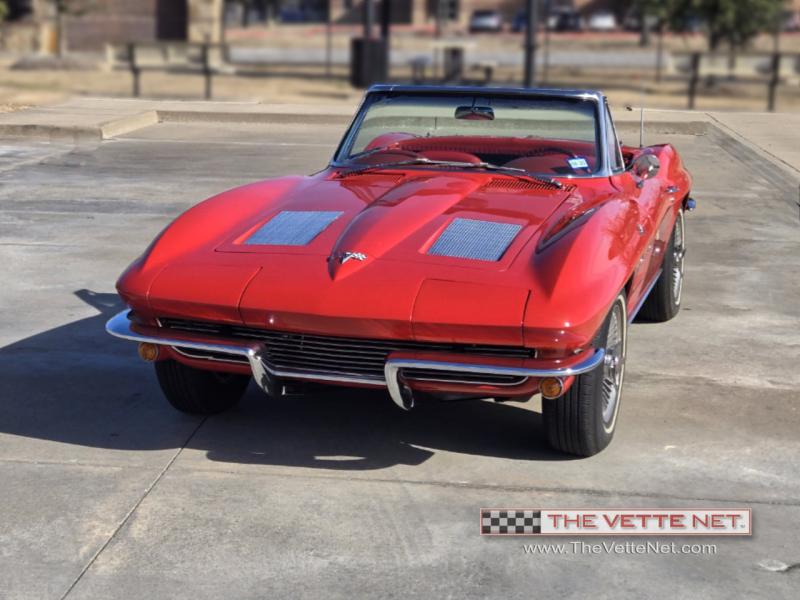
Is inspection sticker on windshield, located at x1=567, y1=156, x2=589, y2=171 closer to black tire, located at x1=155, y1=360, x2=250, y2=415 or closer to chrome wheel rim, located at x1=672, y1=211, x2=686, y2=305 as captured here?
chrome wheel rim, located at x1=672, y1=211, x2=686, y2=305

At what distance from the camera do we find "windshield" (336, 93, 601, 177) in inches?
260

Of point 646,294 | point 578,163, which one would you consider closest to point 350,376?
point 578,163

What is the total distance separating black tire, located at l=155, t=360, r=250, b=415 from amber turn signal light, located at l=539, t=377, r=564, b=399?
5.10ft

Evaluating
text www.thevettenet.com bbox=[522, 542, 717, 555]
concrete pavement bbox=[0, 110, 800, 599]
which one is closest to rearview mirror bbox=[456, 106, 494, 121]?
concrete pavement bbox=[0, 110, 800, 599]

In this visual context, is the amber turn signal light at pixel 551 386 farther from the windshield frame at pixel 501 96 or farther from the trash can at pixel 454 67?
the trash can at pixel 454 67

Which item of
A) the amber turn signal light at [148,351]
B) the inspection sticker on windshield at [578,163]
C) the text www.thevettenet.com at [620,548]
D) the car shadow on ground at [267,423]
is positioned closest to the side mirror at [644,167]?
the inspection sticker on windshield at [578,163]

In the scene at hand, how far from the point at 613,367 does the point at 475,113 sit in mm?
1885

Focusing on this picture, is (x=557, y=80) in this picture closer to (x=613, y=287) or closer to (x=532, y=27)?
(x=532, y=27)

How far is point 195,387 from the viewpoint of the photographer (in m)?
5.66

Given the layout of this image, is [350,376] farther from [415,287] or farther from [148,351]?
[148,351]

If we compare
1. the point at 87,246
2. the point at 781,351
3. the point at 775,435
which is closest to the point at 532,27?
the point at 87,246

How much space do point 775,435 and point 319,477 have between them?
2.03 m

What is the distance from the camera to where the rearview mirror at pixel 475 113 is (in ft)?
22.3

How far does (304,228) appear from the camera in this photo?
18.3ft
